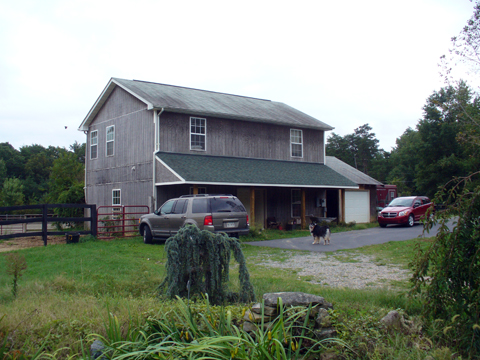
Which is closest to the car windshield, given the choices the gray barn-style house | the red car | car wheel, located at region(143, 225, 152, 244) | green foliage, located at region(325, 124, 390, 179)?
the red car

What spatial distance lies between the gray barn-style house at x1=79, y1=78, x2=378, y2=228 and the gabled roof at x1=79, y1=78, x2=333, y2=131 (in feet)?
0.22

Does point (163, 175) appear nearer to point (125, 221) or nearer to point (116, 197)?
point (125, 221)

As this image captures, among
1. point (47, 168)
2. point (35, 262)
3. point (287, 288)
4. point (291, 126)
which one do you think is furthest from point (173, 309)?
point (47, 168)

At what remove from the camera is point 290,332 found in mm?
4449

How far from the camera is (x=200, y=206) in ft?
48.7

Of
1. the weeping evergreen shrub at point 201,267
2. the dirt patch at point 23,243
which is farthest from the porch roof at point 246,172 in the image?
the weeping evergreen shrub at point 201,267

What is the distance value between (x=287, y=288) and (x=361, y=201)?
71.7 ft

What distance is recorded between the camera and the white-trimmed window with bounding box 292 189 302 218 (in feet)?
80.9

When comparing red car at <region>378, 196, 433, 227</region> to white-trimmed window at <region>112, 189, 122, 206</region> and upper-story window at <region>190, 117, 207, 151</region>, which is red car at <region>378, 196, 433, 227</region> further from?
white-trimmed window at <region>112, 189, 122, 206</region>

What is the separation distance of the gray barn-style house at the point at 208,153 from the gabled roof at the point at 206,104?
0.07m

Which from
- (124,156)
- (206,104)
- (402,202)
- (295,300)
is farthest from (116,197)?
(295,300)

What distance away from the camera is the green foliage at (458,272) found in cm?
437

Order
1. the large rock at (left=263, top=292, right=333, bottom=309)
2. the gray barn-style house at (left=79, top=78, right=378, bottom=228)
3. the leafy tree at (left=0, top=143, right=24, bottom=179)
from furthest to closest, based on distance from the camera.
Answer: the leafy tree at (left=0, top=143, right=24, bottom=179)
the gray barn-style house at (left=79, top=78, right=378, bottom=228)
the large rock at (left=263, top=292, right=333, bottom=309)

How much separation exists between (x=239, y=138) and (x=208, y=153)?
2151mm
